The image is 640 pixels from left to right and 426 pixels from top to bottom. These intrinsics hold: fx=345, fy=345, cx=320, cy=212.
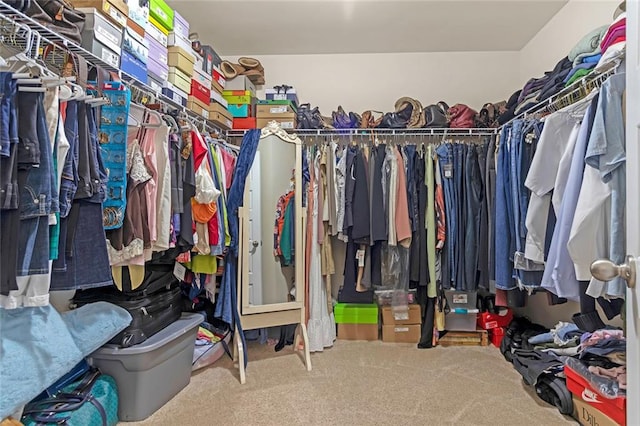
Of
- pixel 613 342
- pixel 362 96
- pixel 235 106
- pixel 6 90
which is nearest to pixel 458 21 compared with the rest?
pixel 362 96

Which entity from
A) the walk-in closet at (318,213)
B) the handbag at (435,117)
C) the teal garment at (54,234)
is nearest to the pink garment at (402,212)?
the walk-in closet at (318,213)

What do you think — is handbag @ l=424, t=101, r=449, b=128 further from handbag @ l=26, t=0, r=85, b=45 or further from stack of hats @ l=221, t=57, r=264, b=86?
handbag @ l=26, t=0, r=85, b=45

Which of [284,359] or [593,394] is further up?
[593,394]

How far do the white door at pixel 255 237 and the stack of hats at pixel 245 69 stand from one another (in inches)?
40.3

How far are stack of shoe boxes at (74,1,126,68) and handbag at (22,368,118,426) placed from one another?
4.98 ft

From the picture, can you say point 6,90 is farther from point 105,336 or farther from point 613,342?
point 613,342

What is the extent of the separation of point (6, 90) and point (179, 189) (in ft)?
2.80

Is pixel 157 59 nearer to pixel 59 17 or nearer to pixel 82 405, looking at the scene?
pixel 59 17

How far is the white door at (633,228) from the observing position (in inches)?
29.8

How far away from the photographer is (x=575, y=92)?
193cm

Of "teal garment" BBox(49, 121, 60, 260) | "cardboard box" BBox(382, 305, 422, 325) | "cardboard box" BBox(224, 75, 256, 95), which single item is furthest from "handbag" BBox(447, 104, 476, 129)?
"teal garment" BBox(49, 121, 60, 260)

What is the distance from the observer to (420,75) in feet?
10.9

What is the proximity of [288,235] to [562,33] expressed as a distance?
258 centimetres

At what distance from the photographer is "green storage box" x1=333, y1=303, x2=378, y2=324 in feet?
9.34
